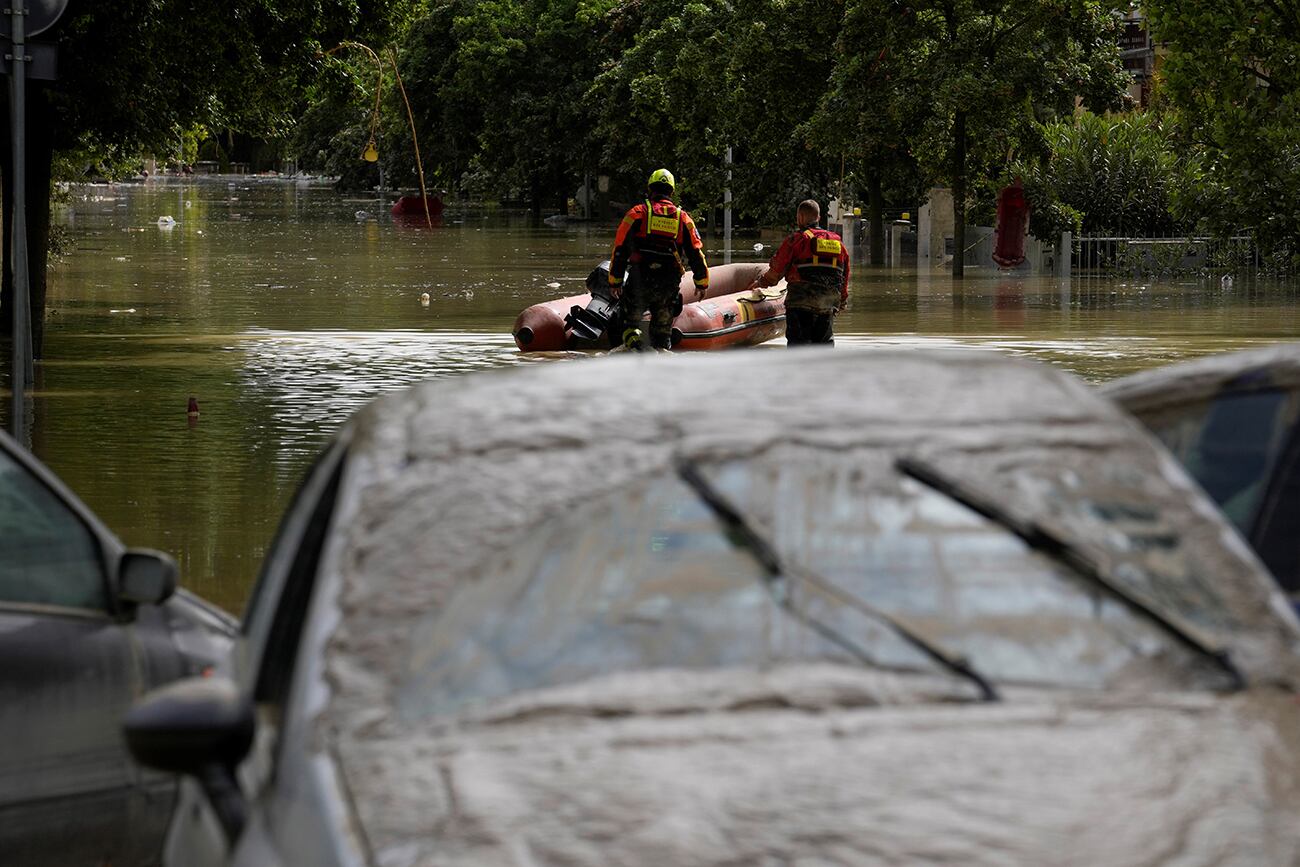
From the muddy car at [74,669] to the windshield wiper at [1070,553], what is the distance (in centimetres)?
212

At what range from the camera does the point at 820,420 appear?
3639mm

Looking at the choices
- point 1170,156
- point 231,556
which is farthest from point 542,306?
point 1170,156

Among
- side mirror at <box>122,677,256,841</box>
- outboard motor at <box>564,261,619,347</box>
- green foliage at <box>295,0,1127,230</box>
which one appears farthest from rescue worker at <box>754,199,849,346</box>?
side mirror at <box>122,677,256,841</box>

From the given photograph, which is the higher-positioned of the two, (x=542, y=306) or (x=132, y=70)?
(x=132, y=70)

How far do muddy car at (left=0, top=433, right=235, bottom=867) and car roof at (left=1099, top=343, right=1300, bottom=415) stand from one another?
7.63 feet

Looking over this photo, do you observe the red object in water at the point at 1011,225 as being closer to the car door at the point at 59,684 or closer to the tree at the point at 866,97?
the tree at the point at 866,97

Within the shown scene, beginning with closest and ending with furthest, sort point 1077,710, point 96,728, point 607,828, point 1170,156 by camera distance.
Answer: point 607,828, point 1077,710, point 96,728, point 1170,156

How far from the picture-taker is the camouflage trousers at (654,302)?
19.3m

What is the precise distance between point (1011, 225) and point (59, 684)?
117 ft

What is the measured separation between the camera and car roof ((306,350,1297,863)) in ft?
9.42

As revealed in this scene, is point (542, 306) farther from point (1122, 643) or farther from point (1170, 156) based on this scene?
point (1170, 156)

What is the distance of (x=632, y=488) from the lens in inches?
136

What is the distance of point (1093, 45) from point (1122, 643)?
35453mm

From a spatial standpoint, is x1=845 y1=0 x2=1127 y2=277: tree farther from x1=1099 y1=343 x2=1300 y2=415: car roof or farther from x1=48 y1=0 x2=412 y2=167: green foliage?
x1=1099 y1=343 x2=1300 y2=415: car roof
